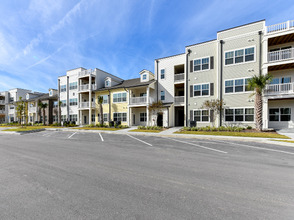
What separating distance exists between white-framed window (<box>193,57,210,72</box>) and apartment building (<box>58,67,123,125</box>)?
54.0 ft

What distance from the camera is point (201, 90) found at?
64.0ft

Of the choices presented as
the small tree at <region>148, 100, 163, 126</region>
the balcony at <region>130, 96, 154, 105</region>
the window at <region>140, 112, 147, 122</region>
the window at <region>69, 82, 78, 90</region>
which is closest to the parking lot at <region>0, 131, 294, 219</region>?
the small tree at <region>148, 100, 163, 126</region>

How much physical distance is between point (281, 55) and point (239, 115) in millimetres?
7896

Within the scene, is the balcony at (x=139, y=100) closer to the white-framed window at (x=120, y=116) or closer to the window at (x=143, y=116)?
the window at (x=143, y=116)

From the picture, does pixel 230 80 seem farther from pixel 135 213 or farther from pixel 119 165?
pixel 135 213

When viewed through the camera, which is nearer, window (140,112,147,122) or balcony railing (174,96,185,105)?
balcony railing (174,96,185,105)

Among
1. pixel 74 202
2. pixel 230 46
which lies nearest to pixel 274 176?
pixel 74 202

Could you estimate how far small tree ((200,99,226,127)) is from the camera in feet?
57.9

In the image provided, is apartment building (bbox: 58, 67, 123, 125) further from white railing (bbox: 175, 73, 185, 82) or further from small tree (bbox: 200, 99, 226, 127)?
small tree (bbox: 200, 99, 226, 127)

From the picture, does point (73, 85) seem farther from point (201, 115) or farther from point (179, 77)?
point (201, 115)

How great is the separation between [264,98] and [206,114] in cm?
650

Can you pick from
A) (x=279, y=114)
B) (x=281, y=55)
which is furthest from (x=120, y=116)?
(x=281, y=55)

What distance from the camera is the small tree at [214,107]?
1765 centimetres

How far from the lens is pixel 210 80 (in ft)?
62.1
